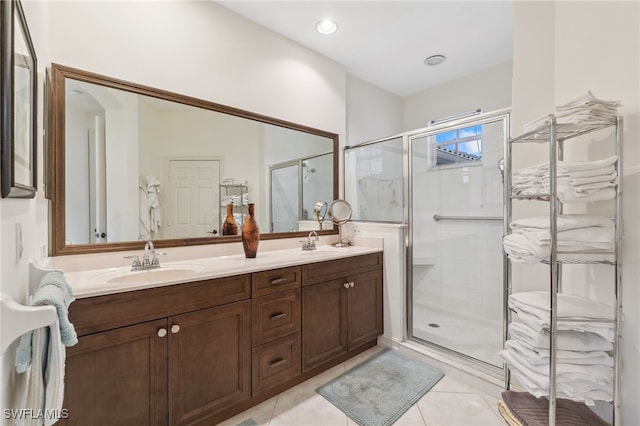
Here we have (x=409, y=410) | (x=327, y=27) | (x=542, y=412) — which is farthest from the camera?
(x=327, y=27)

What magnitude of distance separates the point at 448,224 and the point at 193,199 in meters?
2.24

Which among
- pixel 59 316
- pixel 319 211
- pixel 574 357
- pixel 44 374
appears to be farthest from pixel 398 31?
pixel 44 374

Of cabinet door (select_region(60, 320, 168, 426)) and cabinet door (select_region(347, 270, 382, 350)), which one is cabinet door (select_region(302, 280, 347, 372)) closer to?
cabinet door (select_region(347, 270, 382, 350))

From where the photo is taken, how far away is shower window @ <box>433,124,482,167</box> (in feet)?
7.67

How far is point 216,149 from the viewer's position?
6.76ft

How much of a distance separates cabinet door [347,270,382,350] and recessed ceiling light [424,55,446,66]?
2180 mm

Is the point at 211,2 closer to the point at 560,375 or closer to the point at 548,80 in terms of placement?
the point at 548,80

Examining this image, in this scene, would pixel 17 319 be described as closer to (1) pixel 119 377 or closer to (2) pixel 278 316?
(1) pixel 119 377

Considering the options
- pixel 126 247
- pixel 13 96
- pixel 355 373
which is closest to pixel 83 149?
pixel 126 247

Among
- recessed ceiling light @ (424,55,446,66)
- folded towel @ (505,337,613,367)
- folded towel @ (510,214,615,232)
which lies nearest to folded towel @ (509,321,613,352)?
folded towel @ (505,337,613,367)

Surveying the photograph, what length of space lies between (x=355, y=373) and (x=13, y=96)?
2247mm

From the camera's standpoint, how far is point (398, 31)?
237 centimetres

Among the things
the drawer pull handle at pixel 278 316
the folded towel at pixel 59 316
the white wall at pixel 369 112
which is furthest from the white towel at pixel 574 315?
the white wall at pixel 369 112

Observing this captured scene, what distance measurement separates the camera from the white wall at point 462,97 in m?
2.87
